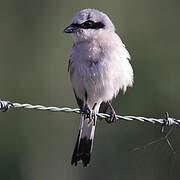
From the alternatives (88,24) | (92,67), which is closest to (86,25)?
(88,24)

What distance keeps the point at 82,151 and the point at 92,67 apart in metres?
0.93

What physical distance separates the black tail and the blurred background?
1.85 meters

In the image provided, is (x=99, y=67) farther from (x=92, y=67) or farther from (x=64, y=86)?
(x=64, y=86)

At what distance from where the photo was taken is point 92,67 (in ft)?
20.0

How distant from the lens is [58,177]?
978 cm

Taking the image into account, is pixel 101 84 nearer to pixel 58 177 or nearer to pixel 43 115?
pixel 58 177

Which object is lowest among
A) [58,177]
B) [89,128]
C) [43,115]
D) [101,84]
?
[58,177]

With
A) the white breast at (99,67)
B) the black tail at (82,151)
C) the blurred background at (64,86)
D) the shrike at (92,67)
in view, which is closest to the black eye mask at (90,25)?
the shrike at (92,67)

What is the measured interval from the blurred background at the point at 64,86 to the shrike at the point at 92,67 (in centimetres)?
188

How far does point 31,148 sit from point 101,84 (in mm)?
4940

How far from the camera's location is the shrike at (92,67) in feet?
20.1

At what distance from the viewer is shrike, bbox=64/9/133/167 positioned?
20.1 feet
